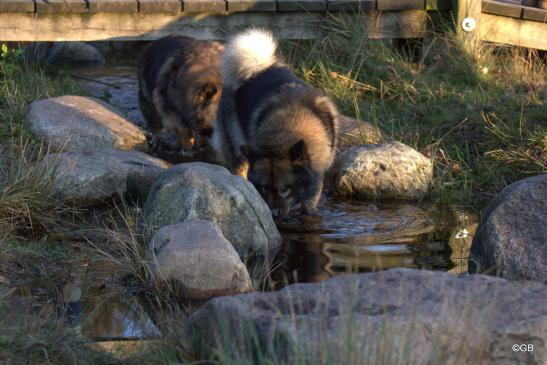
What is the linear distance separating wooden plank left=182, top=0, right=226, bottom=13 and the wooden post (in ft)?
7.72

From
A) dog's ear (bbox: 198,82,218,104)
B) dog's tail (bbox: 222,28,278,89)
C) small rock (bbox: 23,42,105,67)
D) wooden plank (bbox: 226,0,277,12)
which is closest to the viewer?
dog's tail (bbox: 222,28,278,89)

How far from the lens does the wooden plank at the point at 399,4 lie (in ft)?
28.9

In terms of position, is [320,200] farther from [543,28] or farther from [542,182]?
[543,28]

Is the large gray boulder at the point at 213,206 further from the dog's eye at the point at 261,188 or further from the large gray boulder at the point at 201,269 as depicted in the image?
the large gray boulder at the point at 201,269

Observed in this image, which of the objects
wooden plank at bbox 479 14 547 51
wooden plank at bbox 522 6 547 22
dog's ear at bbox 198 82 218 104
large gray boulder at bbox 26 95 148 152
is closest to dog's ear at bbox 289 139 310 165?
large gray boulder at bbox 26 95 148 152

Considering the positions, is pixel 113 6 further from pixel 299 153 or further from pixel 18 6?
pixel 299 153

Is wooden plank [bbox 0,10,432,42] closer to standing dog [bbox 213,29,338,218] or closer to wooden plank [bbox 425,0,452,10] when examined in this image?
wooden plank [bbox 425,0,452,10]

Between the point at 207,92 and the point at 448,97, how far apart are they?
223 centimetres

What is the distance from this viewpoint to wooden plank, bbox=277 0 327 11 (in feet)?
28.6

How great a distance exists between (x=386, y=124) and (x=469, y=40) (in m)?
1.60

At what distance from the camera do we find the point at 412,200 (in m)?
6.69

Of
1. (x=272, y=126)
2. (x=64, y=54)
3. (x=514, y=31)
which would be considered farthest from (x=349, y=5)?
(x=64, y=54)

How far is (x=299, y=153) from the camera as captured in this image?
5988 millimetres

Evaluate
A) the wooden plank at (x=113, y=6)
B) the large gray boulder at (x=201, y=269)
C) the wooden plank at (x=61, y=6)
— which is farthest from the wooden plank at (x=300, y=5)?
the large gray boulder at (x=201, y=269)
